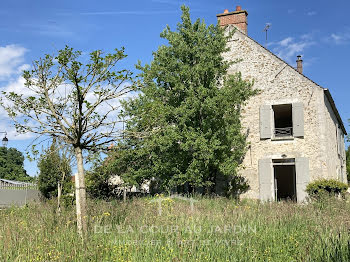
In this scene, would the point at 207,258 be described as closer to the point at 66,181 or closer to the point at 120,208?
the point at 120,208

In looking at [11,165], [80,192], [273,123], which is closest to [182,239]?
[80,192]

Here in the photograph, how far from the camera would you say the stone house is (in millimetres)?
14617

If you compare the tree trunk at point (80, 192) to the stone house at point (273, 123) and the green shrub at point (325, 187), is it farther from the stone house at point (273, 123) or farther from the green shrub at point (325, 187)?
the stone house at point (273, 123)

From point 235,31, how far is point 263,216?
35.6ft

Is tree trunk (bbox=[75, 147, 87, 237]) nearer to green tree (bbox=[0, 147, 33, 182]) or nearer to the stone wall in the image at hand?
the stone wall

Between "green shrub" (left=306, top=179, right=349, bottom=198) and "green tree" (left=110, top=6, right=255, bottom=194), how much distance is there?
2919 mm

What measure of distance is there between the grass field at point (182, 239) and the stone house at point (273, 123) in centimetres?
747

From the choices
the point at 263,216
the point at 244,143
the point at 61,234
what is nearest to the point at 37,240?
the point at 61,234

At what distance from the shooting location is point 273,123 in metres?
15.4

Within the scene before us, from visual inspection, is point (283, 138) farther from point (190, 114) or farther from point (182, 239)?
point (182, 239)

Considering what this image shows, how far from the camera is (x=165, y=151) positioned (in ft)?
45.2

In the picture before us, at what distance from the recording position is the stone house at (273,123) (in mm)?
14617

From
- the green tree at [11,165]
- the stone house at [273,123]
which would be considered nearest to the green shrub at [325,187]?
the stone house at [273,123]

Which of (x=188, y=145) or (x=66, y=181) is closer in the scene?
(x=188, y=145)
